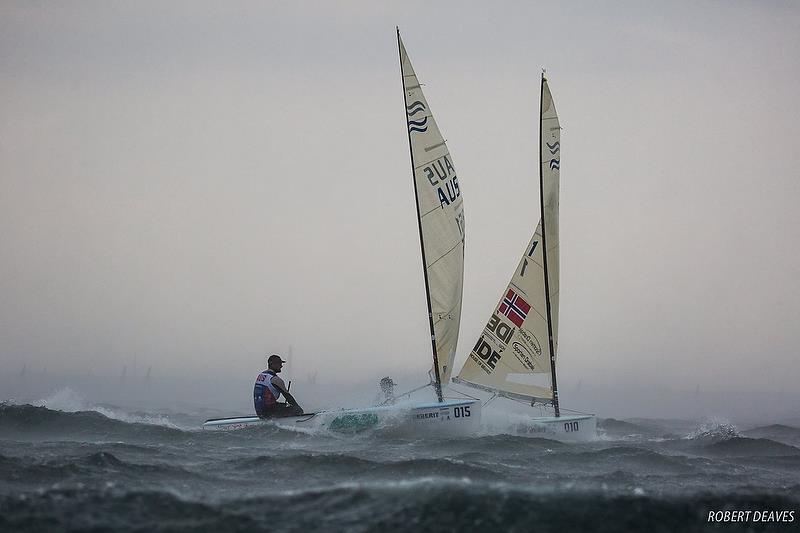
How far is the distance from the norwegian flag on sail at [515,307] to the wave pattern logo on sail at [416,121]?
19.1ft

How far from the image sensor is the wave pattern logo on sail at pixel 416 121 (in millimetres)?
22828

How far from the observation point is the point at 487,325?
25.1 metres

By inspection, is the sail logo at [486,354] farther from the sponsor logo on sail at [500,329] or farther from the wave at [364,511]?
the wave at [364,511]

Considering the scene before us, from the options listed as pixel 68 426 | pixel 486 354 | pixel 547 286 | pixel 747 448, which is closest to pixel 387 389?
pixel 486 354

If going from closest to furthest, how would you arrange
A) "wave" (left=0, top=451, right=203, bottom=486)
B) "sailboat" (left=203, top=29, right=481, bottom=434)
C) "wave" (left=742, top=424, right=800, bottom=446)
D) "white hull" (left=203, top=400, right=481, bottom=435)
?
"wave" (left=0, top=451, right=203, bottom=486), "white hull" (left=203, top=400, right=481, bottom=435), "sailboat" (left=203, top=29, right=481, bottom=434), "wave" (left=742, top=424, right=800, bottom=446)

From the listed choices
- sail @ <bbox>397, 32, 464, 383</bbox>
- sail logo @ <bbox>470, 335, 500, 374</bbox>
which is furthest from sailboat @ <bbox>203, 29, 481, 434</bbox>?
sail logo @ <bbox>470, 335, 500, 374</bbox>

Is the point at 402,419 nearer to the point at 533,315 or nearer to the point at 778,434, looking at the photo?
the point at 533,315

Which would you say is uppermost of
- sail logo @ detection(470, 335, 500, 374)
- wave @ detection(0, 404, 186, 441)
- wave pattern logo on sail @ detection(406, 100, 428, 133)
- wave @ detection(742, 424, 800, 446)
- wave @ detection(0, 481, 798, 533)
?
wave pattern logo on sail @ detection(406, 100, 428, 133)

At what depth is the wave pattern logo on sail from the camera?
74.9ft

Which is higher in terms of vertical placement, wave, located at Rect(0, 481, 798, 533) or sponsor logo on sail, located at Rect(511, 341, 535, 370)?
sponsor logo on sail, located at Rect(511, 341, 535, 370)

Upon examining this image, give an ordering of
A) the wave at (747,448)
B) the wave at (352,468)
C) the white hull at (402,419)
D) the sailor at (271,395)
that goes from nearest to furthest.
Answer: the wave at (352,468)
the white hull at (402,419)
the sailor at (271,395)
the wave at (747,448)

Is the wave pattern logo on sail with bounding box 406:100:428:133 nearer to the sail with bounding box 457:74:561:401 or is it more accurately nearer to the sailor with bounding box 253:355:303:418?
the sail with bounding box 457:74:561:401

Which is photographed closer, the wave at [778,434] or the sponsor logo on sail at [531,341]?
the sponsor logo on sail at [531,341]

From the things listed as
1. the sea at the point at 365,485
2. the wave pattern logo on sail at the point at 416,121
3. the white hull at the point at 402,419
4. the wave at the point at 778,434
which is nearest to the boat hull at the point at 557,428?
the sea at the point at 365,485
